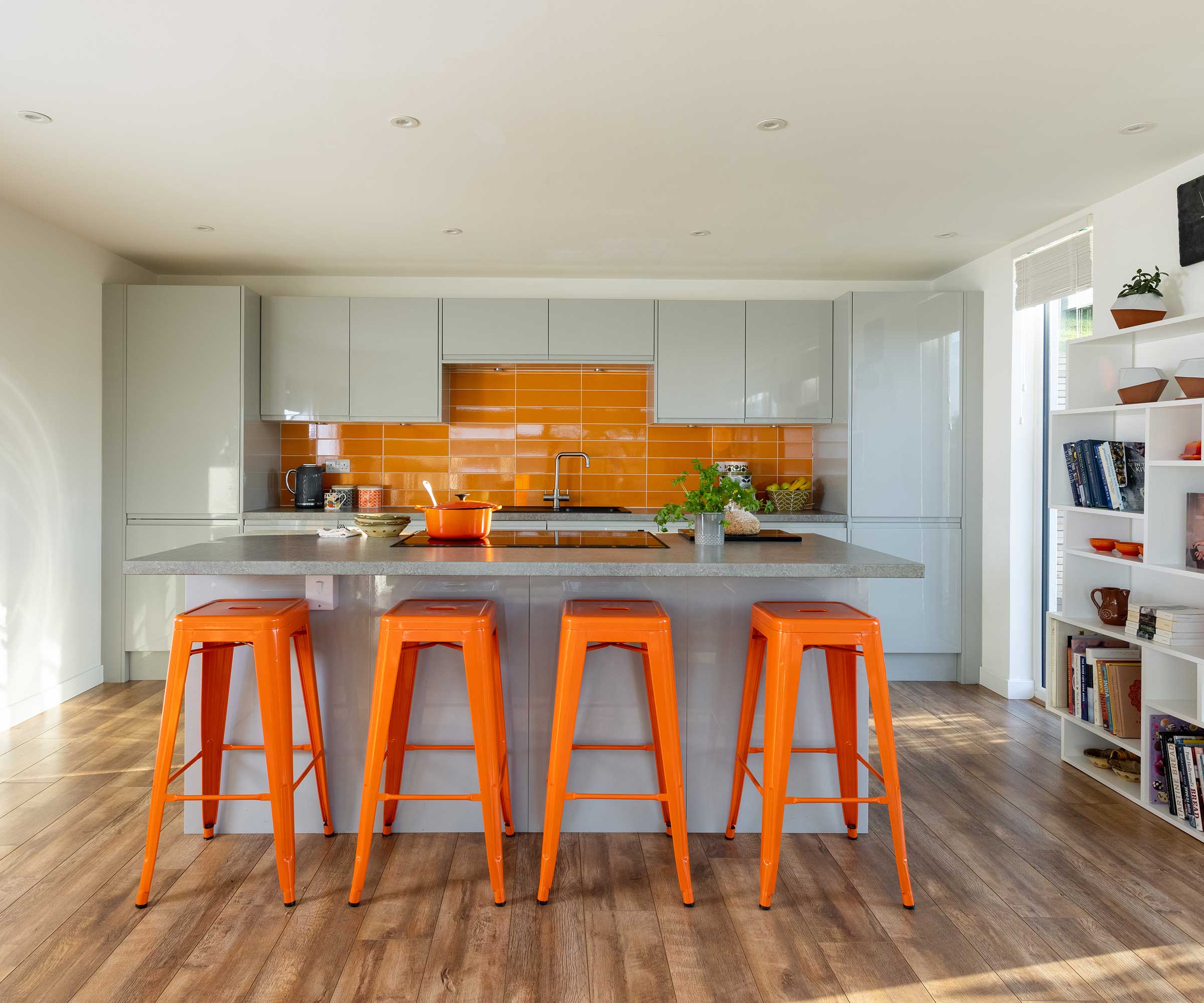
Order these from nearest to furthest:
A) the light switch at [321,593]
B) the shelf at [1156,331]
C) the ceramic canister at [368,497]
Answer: the light switch at [321,593], the shelf at [1156,331], the ceramic canister at [368,497]

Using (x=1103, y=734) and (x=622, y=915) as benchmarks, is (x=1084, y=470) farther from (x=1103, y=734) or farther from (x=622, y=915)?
(x=622, y=915)

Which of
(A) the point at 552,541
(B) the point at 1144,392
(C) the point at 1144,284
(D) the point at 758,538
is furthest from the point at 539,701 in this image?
(C) the point at 1144,284

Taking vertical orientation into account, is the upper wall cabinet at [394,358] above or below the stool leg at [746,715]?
above

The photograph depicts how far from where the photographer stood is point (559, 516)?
482 cm

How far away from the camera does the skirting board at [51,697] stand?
12.6 ft

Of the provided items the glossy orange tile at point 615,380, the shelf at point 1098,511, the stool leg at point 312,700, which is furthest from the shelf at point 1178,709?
the glossy orange tile at point 615,380

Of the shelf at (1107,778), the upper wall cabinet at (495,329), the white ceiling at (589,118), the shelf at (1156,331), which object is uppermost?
the white ceiling at (589,118)

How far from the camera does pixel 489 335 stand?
16.5 ft

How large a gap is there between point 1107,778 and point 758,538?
163 cm

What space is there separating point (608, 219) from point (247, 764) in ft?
9.26

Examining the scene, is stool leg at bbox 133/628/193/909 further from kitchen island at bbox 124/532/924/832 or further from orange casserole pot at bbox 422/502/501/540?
orange casserole pot at bbox 422/502/501/540

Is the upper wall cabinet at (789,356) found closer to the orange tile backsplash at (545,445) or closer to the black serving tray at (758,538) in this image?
the orange tile backsplash at (545,445)

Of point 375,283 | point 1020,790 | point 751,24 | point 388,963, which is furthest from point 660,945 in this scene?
point 375,283

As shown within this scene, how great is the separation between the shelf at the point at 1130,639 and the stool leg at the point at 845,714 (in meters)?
1.17
